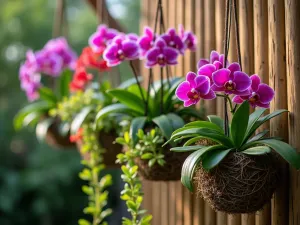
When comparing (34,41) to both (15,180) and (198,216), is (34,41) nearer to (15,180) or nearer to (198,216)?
(15,180)

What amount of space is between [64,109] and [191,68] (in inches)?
27.5

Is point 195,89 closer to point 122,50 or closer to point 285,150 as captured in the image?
point 285,150

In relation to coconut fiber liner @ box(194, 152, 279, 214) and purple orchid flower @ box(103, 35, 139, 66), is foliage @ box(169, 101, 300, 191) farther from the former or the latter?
purple orchid flower @ box(103, 35, 139, 66)

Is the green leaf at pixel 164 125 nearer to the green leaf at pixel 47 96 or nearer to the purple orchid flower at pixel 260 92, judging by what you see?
the purple orchid flower at pixel 260 92

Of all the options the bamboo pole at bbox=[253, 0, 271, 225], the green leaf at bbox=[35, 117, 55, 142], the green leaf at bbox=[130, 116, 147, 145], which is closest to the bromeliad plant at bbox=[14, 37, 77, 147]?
the green leaf at bbox=[35, 117, 55, 142]

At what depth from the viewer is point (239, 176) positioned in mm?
1447

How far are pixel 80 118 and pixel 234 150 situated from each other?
3.36ft

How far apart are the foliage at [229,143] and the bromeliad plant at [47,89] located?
4.79 ft

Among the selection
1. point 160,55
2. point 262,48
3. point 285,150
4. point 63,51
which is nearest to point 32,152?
point 63,51

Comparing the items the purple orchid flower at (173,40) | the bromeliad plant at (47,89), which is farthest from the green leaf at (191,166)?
the bromeliad plant at (47,89)

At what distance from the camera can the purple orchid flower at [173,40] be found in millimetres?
1856

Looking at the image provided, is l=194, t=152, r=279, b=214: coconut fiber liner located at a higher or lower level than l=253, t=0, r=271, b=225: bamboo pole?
lower

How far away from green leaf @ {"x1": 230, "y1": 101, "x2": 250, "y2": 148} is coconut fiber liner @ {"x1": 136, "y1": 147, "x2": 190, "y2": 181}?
1.41ft

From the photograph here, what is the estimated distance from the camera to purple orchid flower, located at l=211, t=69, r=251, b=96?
1404mm
